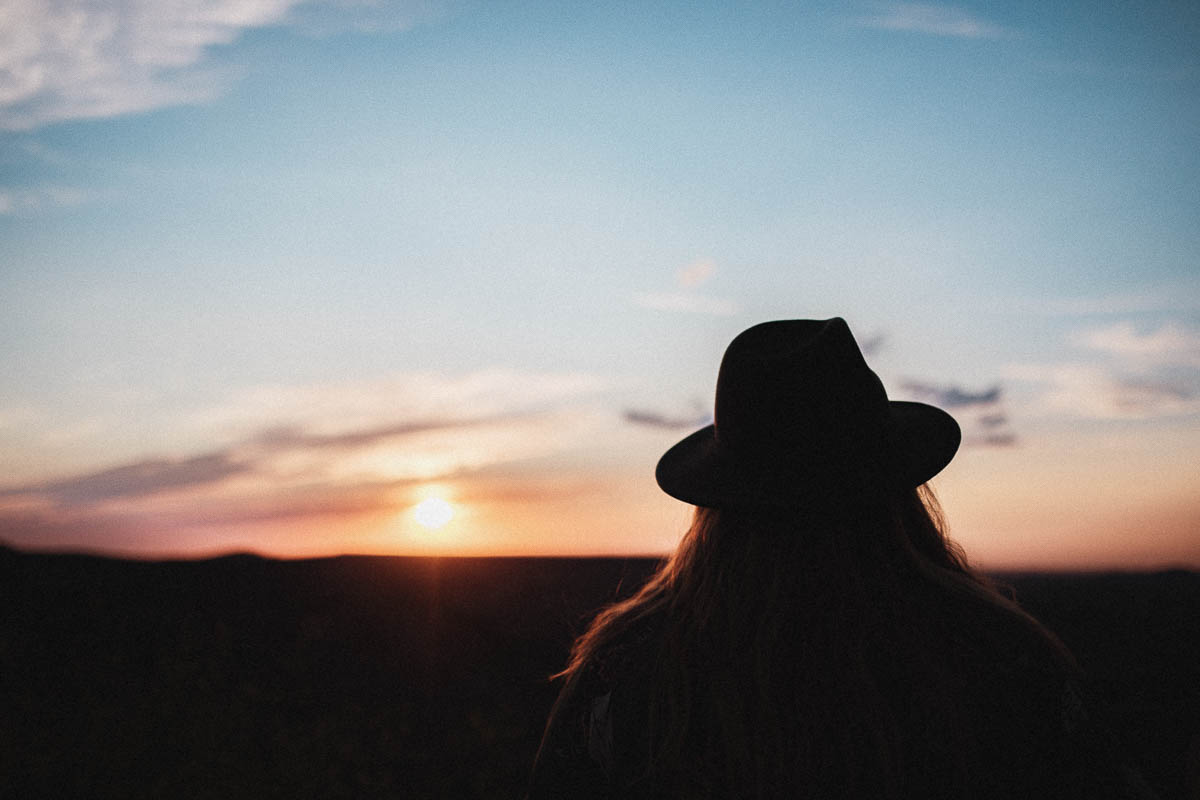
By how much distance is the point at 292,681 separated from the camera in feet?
26.1

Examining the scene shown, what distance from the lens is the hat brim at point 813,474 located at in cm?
176

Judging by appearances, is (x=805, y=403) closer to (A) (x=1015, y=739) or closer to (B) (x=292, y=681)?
(A) (x=1015, y=739)

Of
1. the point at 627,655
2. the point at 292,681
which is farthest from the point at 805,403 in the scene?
the point at 292,681

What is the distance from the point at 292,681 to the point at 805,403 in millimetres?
7782

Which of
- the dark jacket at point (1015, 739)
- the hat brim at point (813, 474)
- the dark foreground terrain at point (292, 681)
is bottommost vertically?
the dark foreground terrain at point (292, 681)

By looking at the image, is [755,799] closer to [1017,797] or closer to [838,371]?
[1017,797]

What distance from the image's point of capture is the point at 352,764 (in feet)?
20.5

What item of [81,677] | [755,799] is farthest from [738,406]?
[81,677]

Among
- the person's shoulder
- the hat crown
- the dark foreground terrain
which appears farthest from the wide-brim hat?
the dark foreground terrain

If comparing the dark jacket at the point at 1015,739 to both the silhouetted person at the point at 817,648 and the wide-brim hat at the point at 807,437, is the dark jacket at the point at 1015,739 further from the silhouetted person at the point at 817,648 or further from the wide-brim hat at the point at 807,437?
the wide-brim hat at the point at 807,437

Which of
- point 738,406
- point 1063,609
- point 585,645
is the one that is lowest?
point 1063,609

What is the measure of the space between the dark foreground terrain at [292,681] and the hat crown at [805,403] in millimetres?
753

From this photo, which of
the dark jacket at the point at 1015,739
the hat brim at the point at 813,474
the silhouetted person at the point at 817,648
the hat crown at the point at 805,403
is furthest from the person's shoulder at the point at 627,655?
the hat crown at the point at 805,403

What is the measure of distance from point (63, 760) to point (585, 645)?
642 cm
